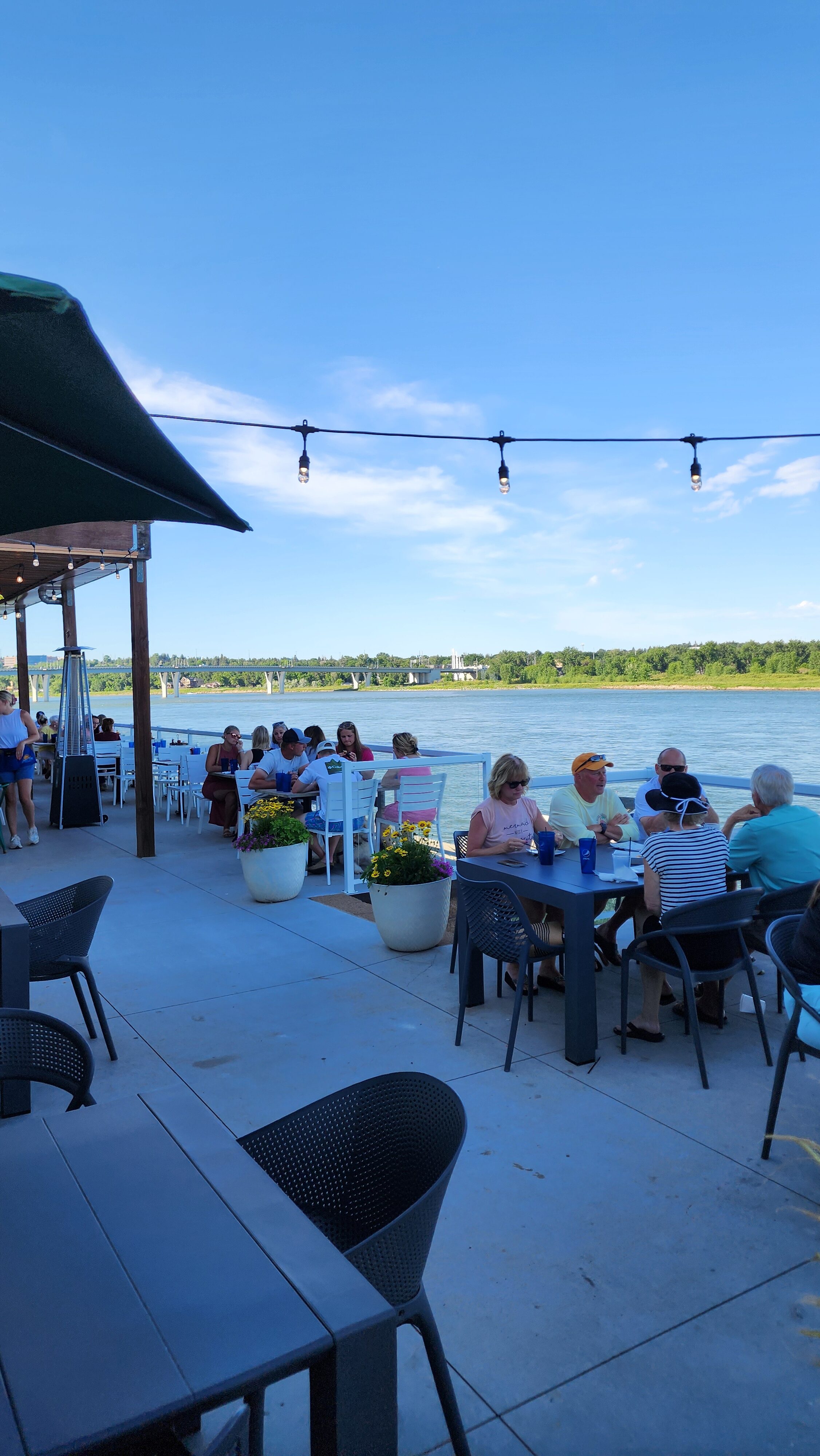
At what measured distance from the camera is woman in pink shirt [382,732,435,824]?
20.4ft

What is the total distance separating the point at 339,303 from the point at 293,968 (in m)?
17.1

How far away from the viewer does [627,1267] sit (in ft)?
6.56

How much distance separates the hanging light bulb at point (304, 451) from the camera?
6.40 m

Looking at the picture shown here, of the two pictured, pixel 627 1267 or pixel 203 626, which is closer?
pixel 627 1267

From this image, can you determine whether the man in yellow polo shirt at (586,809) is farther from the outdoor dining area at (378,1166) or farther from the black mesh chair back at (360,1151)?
the black mesh chair back at (360,1151)

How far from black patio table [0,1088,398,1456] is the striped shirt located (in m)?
2.17

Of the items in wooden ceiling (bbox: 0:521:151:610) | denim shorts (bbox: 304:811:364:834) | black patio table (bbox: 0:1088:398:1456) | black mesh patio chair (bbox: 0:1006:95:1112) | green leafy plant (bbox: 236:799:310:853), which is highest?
wooden ceiling (bbox: 0:521:151:610)

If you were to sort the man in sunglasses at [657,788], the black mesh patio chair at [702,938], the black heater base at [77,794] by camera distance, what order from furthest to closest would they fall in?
the black heater base at [77,794] → the man in sunglasses at [657,788] → the black mesh patio chair at [702,938]

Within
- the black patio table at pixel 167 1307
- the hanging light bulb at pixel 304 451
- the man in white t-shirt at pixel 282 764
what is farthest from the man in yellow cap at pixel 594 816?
the hanging light bulb at pixel 304 451

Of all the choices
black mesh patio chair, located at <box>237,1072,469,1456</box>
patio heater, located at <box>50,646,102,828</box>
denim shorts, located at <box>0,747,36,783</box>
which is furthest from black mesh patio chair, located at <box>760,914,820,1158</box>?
patio heater, located at <box>50,646,102,828</box>

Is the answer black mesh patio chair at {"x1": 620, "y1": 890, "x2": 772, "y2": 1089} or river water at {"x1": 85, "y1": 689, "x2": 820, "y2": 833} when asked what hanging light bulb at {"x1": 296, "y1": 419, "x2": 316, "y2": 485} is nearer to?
river water at {"x1": 85, "y1": 689, "x2": 820, "y2": 833}

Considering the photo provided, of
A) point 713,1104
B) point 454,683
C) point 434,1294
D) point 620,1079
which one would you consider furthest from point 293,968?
point 454,683

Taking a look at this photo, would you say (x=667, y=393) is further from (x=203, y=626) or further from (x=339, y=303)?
(x=203, y=626)

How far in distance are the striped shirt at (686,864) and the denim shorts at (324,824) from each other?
3.39 meters
